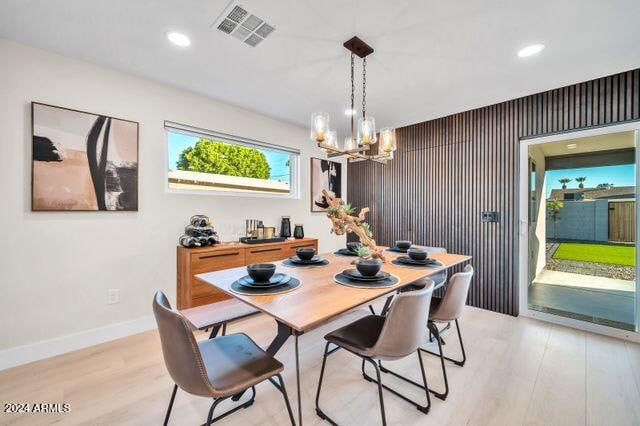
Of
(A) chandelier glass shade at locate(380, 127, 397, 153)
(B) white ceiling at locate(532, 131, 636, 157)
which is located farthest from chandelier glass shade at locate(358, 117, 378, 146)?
(B) white ceiling at locate(532, 131, 636, 157)

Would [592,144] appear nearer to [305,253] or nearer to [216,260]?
[305,253]

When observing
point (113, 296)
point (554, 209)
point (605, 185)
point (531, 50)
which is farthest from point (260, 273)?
point (605, 185)

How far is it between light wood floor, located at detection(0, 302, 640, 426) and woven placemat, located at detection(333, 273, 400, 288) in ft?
2.72

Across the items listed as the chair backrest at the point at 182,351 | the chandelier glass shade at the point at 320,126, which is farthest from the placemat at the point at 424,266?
the chair backrest at the point at 182,351

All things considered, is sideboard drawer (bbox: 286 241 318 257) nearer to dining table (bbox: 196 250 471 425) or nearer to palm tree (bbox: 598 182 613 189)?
dining table (bbox: 196 250 471 425)

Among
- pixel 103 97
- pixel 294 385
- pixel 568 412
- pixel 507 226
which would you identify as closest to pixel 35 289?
pixel 103 97

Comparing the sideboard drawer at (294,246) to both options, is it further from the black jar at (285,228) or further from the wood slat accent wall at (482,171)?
the wood slat accent wall at (482,171)

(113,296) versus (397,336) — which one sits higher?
(397,336)

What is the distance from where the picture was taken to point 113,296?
2502mm

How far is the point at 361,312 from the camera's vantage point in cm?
316

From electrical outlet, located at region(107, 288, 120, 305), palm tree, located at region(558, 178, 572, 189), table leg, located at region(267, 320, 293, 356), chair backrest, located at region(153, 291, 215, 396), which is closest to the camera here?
chair backrest, located at region(153, 291, 215, 396)

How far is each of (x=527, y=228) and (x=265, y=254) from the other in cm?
318

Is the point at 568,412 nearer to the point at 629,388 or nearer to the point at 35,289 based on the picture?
the point at 629,388

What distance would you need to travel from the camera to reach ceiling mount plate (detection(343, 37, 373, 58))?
6.59 feet
